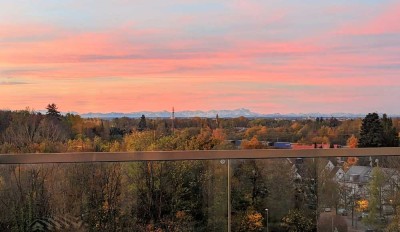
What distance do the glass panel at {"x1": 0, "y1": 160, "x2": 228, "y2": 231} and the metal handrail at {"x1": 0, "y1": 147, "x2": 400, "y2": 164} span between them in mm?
34

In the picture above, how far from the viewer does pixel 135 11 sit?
392cm

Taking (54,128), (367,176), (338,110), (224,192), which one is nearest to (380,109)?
(338,110)

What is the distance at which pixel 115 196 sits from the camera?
11.6 ft

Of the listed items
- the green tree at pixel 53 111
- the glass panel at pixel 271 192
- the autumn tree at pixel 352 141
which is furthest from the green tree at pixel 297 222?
the green tree at pixel 53 111

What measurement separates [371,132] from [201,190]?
55.2 inches

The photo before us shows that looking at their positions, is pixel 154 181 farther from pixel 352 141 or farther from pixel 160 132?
pixel 352 141

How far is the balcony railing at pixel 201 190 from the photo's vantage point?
3473mm

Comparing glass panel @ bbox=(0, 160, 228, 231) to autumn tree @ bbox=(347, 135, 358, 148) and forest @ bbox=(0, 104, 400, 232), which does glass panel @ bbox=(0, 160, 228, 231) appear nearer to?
forest @ bbox=(0, 104, 400, 232)

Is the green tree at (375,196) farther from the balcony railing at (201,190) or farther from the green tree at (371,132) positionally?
the green tree at (371,132)

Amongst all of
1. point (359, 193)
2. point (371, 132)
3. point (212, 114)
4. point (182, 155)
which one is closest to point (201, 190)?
point (182, 155)

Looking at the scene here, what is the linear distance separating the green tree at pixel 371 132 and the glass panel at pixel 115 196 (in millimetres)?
1092

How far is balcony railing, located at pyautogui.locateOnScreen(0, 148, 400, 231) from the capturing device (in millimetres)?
3473

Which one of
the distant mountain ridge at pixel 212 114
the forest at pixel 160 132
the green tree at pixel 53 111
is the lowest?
the forest at pixel 160 132

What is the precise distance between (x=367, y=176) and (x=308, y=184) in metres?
0.42
